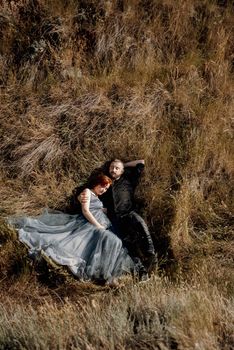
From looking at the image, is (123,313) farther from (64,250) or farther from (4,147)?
(4,147)

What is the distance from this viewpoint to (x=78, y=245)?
229 inches

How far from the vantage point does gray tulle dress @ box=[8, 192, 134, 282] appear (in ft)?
18.4

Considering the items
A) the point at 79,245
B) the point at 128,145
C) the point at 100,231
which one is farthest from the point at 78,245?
the point at 128,145

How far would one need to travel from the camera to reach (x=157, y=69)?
25.4 ft

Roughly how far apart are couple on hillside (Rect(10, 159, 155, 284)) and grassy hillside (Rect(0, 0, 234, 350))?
16cm

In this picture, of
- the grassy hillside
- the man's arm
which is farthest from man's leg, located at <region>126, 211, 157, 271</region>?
the man's arm

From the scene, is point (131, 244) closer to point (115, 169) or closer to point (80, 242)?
point (80, 242)

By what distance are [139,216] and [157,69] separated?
2567 mm

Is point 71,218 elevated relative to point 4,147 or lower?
lower

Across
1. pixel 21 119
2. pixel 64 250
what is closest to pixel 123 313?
pixel 64 250

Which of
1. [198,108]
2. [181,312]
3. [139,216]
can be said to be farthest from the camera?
[198,108]

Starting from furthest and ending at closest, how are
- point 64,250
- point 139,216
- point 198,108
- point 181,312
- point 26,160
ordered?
point 198,108
point 26,160
point 139,216
point 64,250
point 181,312

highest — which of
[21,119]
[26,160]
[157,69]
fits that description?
[157,69]

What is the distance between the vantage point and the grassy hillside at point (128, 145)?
4188mm
